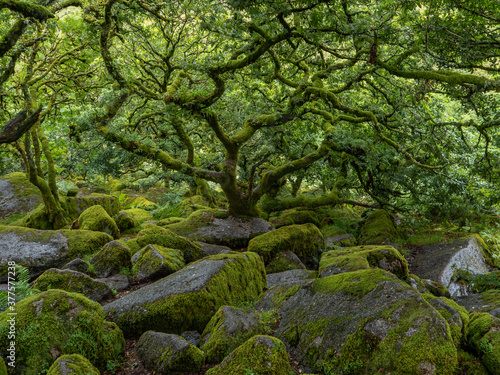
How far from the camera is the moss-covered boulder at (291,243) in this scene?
978 cm

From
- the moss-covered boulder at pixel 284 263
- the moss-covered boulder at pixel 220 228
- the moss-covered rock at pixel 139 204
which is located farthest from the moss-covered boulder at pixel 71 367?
the moss-covered rock at pixel 139 204

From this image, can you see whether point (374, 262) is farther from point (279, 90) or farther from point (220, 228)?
point (279, 90)

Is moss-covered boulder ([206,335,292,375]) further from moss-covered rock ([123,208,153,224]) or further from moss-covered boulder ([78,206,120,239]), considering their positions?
moss-covered rock ([123,208,153,224])

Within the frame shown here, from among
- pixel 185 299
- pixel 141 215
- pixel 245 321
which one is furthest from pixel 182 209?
pixel 245 321

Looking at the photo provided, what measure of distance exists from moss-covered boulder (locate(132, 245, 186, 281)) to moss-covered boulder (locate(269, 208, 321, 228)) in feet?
19.2

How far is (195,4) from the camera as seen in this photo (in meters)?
9.26

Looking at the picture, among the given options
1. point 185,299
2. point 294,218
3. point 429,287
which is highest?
point 294,218

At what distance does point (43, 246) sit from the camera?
31.4 feet

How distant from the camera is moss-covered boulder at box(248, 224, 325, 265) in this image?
9.78 meters

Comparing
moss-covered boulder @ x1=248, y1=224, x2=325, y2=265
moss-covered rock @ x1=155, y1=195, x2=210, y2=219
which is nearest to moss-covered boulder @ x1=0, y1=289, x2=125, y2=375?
moss-covered boulder @ x1=248, y1=224, x2=325, y2=265

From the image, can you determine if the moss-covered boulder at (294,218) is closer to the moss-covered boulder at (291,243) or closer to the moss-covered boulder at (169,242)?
the moss-covered boulder at (291,243)

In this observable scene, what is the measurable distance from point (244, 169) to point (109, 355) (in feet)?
37.6

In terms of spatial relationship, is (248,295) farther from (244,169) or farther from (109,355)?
(244,169)

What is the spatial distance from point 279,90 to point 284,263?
29.9 feet
